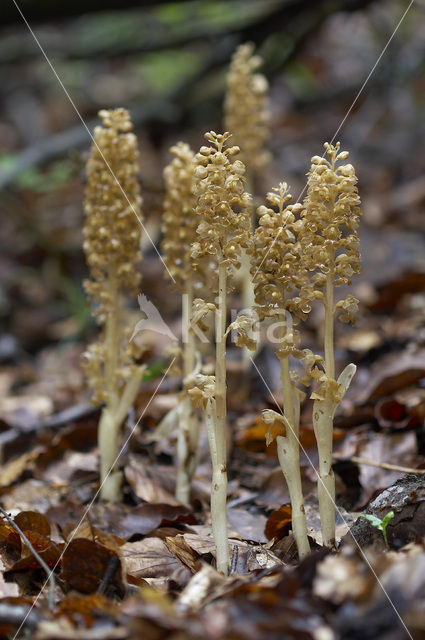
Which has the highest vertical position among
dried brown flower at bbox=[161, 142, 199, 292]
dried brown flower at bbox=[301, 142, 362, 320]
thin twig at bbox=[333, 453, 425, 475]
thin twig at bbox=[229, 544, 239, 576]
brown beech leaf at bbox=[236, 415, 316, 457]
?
dried brown flower at bbox=[161, 142, 199, 292]

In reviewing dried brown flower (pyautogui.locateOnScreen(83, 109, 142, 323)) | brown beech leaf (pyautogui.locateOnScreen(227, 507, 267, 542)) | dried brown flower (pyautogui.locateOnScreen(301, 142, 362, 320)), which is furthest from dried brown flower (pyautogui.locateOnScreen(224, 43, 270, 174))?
brown beech leaf (pyautogui.locateOnScreen(227, 507, 267, 542))

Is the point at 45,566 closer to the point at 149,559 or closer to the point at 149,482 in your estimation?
the point at 149,559

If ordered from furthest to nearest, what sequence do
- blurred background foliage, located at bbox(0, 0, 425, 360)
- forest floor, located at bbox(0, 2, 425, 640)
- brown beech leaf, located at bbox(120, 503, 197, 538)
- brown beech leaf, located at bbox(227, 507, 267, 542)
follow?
blurred background foliage, located at bbox(0, 0, 425, 360) → brown beech leaf, located at bbox(120, 503, 197, 538) → brown beech leaf, located at bbox(227, 507, 267, 542) → forest floor, located at bbox(0, 2, 425, 640)

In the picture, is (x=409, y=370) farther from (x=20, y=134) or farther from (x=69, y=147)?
(x=20, y=134)

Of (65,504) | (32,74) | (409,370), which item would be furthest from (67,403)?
(32,74)

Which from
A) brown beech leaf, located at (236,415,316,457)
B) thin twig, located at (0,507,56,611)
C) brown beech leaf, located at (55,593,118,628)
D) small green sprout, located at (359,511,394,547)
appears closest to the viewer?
brown beech leaf, located at (55,593,118,628)

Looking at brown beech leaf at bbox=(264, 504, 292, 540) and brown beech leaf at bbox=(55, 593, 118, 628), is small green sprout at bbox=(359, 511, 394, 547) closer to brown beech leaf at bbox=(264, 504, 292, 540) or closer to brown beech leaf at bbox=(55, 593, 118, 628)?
brown beech leaf at bbox=(264, 504, 292, 540)
